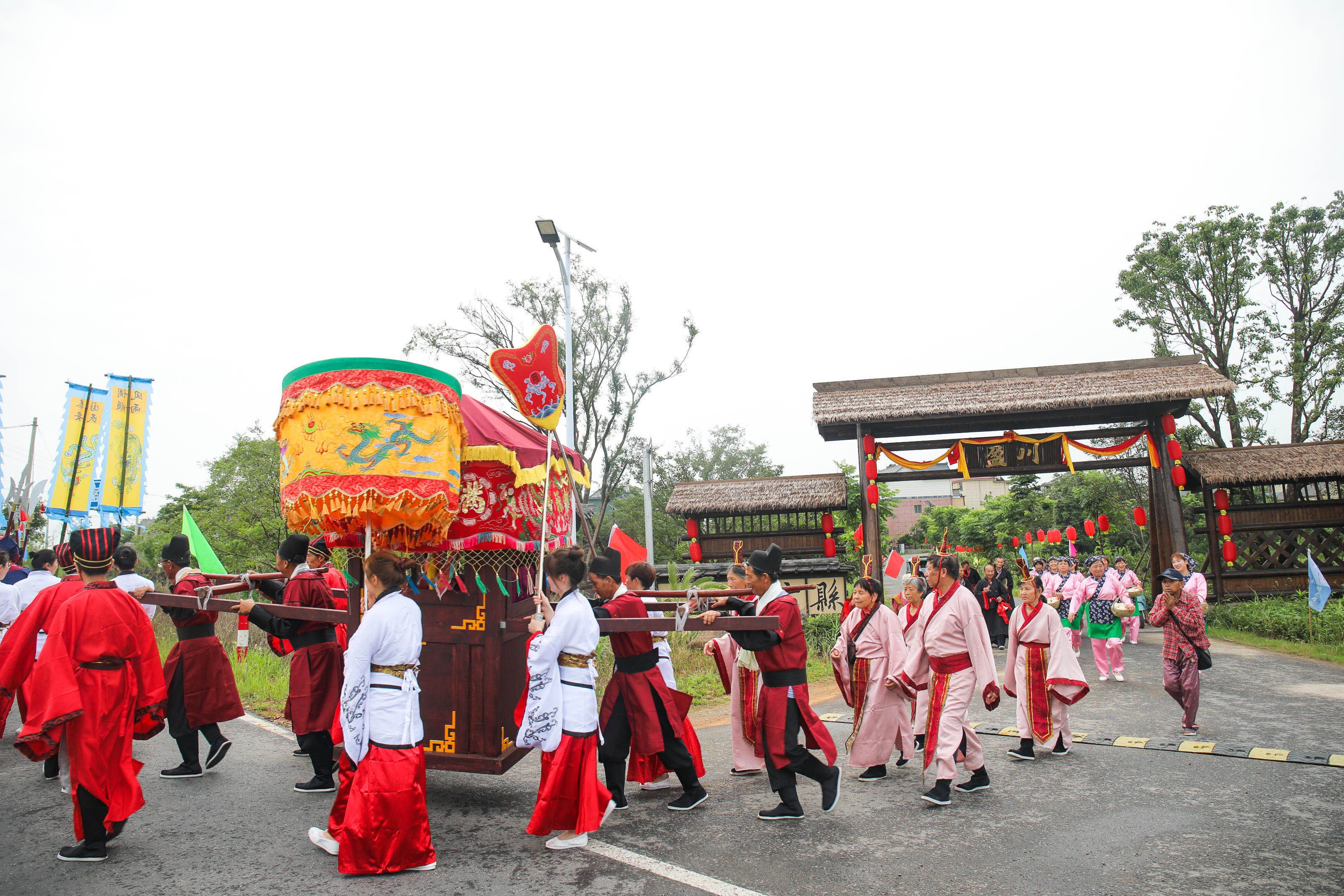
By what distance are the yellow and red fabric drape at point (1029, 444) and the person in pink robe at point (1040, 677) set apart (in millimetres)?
8659

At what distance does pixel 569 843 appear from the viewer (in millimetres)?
4281

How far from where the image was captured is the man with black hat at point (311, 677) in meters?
5.30

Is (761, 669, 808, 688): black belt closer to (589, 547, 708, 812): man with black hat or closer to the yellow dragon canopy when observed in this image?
(589, 547, 708, 812): man with black hat

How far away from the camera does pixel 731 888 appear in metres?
3.77

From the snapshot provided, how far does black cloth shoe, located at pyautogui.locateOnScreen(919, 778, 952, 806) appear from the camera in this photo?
5.07 metres

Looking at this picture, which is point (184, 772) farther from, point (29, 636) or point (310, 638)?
point (29, 636)

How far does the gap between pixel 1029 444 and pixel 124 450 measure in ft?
56.9

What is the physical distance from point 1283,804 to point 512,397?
549 centimetres

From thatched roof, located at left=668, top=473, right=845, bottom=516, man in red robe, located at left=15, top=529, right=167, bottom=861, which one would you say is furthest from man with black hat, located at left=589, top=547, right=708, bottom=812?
thatched roof, located at left=668, top=473, right=845, bottom=516

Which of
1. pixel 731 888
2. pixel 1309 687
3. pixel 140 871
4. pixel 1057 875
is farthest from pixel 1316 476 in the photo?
pixel 140 871

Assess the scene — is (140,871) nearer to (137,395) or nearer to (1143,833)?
(1143,833)

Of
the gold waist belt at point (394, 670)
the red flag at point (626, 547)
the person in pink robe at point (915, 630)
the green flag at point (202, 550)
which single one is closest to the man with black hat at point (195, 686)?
the gold waist belt at point (394, 670)

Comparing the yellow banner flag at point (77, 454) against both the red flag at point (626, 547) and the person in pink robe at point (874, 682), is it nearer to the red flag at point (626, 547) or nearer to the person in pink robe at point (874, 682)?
the red flag at point (626, 547)

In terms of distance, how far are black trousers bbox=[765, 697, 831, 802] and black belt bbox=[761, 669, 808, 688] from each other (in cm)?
12
